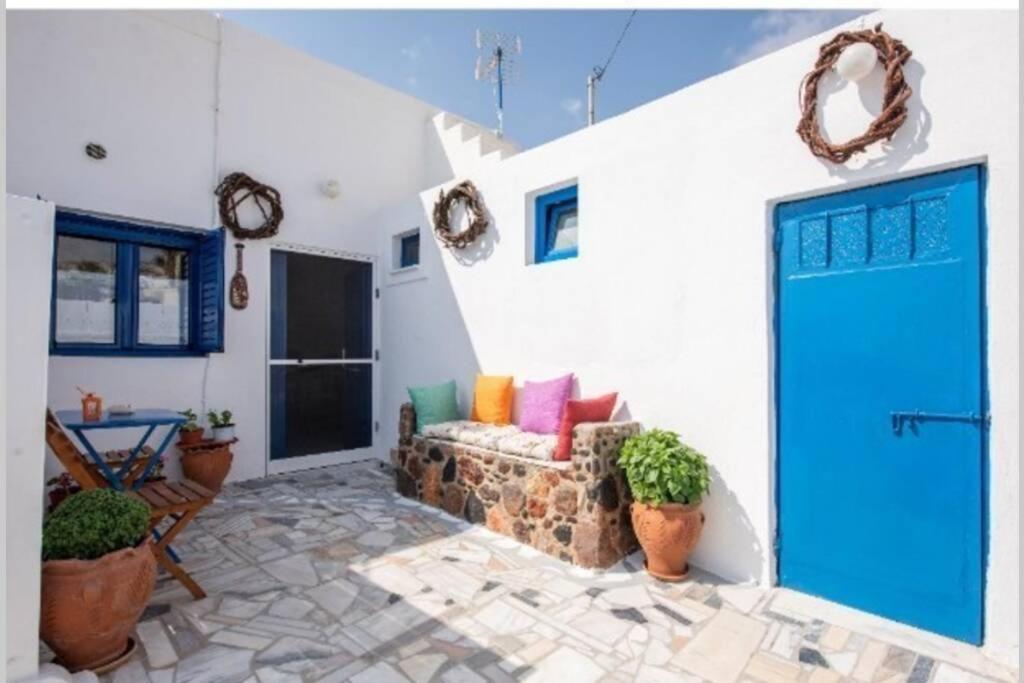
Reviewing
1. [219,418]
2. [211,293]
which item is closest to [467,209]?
[211,293]

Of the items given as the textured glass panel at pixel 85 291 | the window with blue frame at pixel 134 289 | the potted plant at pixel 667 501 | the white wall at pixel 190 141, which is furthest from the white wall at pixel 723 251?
the textured glass panel at pixel 85 291

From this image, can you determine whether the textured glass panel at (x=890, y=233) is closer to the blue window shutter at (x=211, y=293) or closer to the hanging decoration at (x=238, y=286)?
the blue window shutter at (x=211, y=293)

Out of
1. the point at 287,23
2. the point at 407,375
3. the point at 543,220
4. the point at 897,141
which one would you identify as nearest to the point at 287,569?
the point at 407,375

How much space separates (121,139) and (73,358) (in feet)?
6.42

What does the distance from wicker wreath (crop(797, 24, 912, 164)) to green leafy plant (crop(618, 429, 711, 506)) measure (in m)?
1.79

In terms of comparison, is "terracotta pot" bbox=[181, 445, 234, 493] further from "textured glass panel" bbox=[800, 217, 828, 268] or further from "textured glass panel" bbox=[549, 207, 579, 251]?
"textured glass panel" bbox=[800, 217, 828, 268]

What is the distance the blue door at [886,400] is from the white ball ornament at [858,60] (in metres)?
0.56

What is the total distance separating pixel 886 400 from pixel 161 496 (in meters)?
3.89

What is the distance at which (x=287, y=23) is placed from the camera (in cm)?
512

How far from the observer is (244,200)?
5.20 meters

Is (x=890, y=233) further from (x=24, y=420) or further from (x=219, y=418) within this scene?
(x=219, y=418)

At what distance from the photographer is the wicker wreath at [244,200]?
5.04 metres

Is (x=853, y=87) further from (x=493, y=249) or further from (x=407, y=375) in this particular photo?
(x=407, y=375)

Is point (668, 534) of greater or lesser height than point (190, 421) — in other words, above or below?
below
